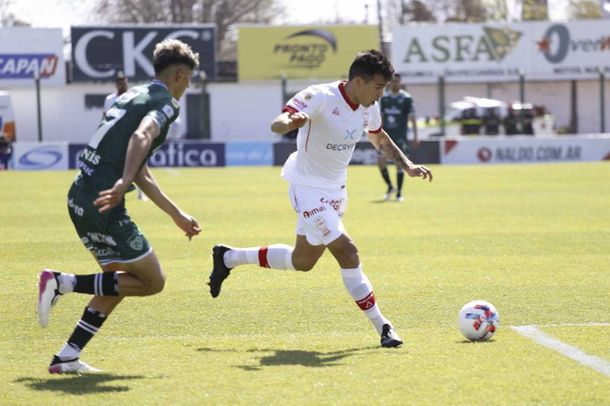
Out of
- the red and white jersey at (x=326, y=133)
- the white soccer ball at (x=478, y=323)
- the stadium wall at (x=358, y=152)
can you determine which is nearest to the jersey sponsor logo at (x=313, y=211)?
the red and white jersey at (x=326, y=133)

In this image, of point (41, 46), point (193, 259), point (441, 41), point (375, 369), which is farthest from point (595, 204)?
point (41, 46)

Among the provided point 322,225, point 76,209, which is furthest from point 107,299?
point 322,225

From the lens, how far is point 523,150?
3803cm

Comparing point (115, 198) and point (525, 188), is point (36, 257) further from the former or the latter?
point (525, 188)

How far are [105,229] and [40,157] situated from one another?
30.4m

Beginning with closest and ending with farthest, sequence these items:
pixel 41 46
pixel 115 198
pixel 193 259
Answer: pixel 115 198, pixel 193 259, pixel 41 46

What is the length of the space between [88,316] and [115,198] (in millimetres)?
1023

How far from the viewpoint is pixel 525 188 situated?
24.9 metres

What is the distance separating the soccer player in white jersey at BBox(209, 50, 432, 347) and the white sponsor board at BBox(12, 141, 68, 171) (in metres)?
28.5

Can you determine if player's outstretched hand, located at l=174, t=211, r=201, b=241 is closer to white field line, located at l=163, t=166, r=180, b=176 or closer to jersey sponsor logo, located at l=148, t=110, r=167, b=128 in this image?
jersey sponsor logo, located at l=148, t=110, r=167, b=128

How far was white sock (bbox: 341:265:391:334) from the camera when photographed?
25.7 ft

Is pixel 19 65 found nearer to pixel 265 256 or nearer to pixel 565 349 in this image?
pixel 265 256

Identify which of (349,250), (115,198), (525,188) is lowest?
(525,188)

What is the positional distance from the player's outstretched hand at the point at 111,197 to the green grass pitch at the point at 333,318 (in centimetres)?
105
